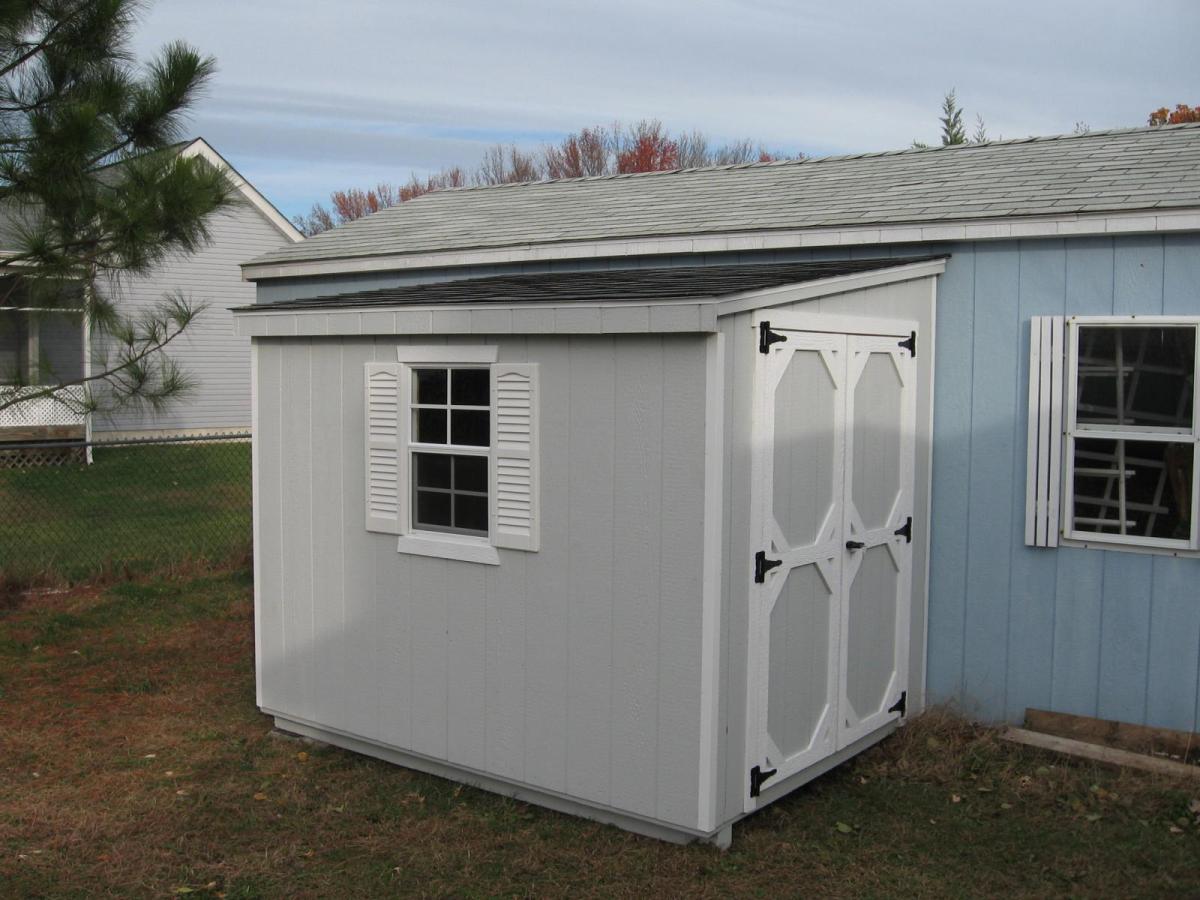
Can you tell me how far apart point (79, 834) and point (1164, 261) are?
5712 mm

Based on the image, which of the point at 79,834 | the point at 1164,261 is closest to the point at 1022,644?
the point at 1164,261

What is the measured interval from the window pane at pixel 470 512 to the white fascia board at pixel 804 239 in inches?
90.9

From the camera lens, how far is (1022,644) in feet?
20.6

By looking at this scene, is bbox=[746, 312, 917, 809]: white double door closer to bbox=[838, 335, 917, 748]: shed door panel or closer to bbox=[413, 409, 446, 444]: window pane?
bbox=[838, 335, 917, 748]: shed door panel

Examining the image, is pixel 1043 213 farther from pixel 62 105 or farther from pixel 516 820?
pixel 62 105

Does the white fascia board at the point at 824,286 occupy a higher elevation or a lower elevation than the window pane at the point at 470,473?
higher

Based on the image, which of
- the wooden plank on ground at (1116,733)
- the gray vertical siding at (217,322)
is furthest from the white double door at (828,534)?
the gray vertical siding at (217,322)

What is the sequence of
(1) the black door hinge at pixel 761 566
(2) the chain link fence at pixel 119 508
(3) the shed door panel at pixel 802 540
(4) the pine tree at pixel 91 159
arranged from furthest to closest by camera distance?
1. (2) the chain link fence at pixel 119 508
2. (4) the pine tree at pixel 91 159
3. (3) the shed door panel at pixel 802 540
4. (1) the black door hinge at pixel 761 566

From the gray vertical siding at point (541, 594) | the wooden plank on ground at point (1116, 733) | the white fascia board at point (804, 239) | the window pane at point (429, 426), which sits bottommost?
the wooden plank on ground at point (1116, 733)

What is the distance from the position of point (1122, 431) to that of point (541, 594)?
298 cm

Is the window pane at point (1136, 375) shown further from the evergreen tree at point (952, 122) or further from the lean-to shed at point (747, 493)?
the evergreen tree at point (952, 122)

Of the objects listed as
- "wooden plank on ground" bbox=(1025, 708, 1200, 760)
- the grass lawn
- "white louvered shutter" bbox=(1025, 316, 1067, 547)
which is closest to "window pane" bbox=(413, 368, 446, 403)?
the grass lawn

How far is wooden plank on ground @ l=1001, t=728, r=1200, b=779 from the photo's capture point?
5.62 m

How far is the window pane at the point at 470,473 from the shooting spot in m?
5.64
